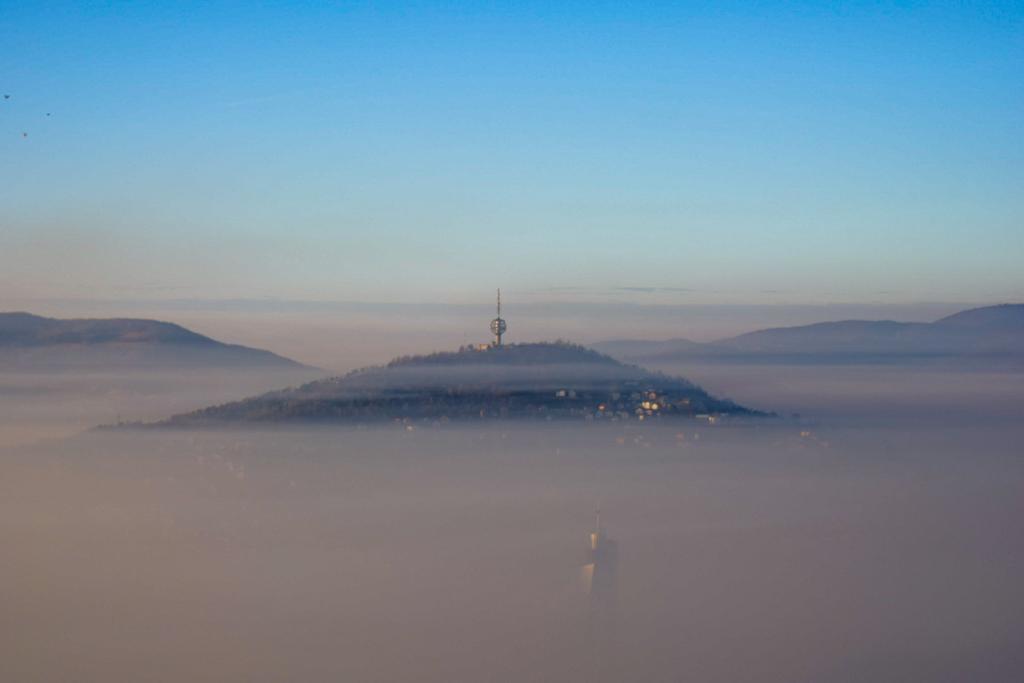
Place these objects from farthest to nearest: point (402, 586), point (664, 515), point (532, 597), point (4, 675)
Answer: point (664, 515) → point (402, 586) → point (532, 597) → point (4, 675)

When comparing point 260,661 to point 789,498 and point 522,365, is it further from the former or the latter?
point 789,498

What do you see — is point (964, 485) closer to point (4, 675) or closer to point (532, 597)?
point (532, 597)

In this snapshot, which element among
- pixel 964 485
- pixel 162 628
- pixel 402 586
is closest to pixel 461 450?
pixel 402 586

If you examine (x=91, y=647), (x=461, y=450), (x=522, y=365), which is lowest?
(x=91, y=647)

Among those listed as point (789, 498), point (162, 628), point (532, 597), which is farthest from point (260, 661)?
point (789, 498)

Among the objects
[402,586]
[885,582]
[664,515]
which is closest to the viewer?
[885,582]

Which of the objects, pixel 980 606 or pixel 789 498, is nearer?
pixel 980 606

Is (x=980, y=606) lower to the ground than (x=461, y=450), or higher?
lower
